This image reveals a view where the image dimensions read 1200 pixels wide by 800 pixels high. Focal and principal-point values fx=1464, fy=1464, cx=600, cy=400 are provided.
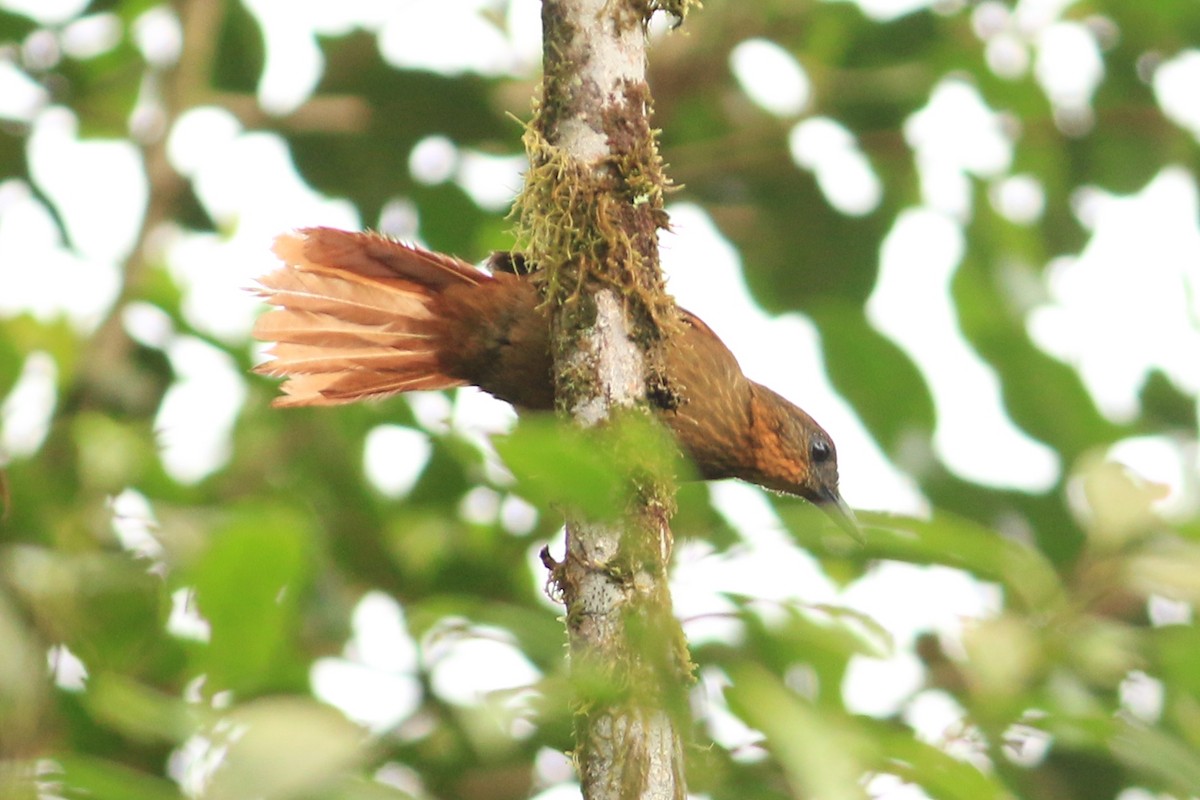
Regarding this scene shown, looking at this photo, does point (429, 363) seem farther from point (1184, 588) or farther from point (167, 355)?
point (1184, 588)

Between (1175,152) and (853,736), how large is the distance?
3.36m

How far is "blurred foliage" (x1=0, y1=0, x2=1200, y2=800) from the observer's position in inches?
61.7

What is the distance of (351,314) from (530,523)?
2.23 ft

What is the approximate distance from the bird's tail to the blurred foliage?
0.14 metres

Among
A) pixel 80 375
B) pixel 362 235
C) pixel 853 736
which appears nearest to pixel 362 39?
pixel 362 235

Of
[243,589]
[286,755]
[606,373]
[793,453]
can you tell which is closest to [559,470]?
[286,755]

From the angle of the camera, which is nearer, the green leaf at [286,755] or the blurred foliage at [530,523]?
the green leaf at [286,755]

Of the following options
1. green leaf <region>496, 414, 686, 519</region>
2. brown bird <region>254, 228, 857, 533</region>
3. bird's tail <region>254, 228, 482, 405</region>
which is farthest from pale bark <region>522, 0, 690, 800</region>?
bird's tail <region>254, 228, 482, 405</region>

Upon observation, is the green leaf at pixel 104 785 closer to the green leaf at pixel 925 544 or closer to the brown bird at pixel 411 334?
the green leaf at pixel 925 544

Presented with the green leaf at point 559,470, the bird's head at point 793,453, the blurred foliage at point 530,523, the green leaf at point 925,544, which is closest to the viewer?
the green leaf at point 559,470

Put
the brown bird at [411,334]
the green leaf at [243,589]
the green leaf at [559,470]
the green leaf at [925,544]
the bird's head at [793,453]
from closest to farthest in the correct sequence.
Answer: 1. the green leaf at [559,470]
2. the green leaf at [925,544]
3. the green leaf at [243,589]
4. the brown bird at [411,334]
5. the bird's head at [793,453]

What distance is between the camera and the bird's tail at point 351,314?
352 cm

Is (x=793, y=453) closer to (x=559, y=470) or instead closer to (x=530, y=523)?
(x=530, y=523)

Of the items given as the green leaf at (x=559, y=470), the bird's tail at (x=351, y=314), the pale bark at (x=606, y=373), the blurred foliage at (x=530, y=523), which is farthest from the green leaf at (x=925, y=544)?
the bird's tail at (x=351, y=314)
